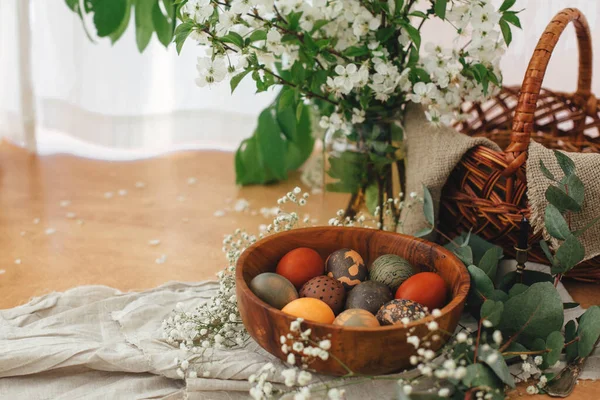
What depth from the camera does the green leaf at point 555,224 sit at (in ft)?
2.46

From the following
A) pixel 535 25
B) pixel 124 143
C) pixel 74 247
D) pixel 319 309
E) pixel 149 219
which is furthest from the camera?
pixel 124 143

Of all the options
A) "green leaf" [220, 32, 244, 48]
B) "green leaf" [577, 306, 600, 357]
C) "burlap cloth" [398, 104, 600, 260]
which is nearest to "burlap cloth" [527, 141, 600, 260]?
"burlap cloth" [398, 104, 600, 260]

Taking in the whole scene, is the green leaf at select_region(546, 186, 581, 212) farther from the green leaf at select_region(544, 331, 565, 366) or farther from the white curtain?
the white curtain

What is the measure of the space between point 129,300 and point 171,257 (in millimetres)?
169

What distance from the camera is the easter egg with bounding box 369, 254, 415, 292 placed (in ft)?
2.43

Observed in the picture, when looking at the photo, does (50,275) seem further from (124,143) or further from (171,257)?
(124,143)

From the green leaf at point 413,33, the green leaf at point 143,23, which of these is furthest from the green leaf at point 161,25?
the green leaf at point 413,33

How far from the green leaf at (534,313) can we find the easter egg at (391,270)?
115 mm

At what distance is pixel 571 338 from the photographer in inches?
28.9

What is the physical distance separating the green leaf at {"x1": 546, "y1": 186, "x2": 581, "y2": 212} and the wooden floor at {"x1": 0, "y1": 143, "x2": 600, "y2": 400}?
0.19m

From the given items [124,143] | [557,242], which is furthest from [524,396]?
[124,143]

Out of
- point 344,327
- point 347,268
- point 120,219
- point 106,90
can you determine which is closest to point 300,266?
point 347,268

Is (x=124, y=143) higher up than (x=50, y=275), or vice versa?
(x=124, y=143)

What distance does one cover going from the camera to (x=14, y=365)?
703 mm
